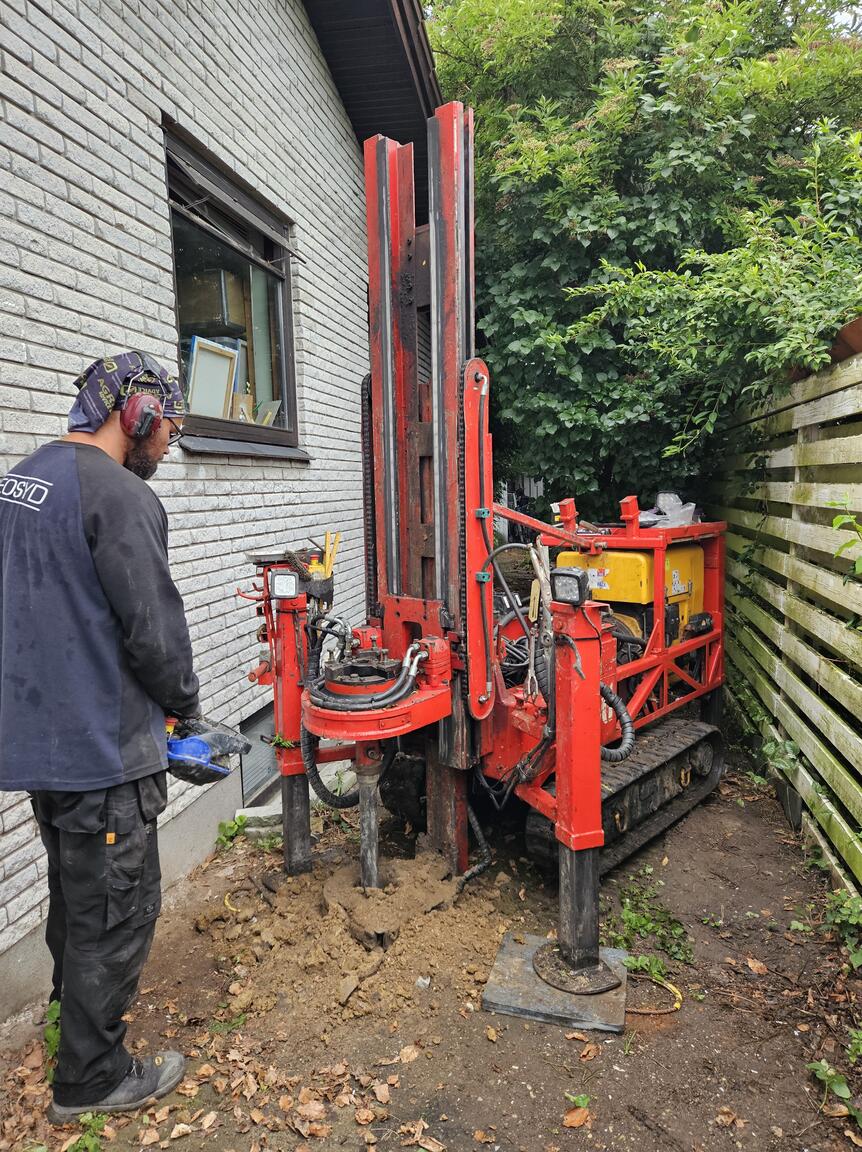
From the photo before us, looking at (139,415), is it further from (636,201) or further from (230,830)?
(636,201)

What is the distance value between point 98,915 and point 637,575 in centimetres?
363

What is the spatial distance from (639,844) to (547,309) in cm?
541

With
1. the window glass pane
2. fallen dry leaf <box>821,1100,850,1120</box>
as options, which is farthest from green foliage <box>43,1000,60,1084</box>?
the window glass pane

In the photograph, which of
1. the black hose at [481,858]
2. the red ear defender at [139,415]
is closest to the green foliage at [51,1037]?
the black hose at [481,858]

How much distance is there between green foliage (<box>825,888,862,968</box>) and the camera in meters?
3.10

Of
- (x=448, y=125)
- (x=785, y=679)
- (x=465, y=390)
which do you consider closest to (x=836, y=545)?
(x=785, y=679)

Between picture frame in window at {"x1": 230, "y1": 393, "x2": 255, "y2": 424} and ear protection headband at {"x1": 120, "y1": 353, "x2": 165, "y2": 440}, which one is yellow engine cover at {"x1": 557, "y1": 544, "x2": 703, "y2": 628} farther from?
ear protection headband at {"x1": 120, "y1": 353, "x2": 165, "y2": 440}

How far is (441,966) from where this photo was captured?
9.73 feet

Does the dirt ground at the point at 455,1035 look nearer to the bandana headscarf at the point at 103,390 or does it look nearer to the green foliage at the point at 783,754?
Result: the green foliage at the point at 783,754

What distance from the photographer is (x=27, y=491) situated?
7.22 feet

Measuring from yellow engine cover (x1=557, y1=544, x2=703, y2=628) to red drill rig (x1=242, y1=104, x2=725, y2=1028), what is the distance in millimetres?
917

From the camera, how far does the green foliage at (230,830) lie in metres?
4.27

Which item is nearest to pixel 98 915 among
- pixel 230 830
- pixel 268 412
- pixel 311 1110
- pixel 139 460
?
pixel 311 1110

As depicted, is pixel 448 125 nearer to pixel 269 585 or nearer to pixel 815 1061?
pixel 269 585
